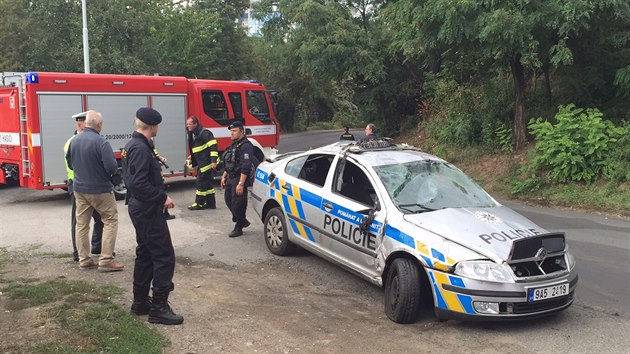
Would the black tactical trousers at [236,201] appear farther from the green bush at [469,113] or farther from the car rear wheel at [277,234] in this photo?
the green bush at [469,113]

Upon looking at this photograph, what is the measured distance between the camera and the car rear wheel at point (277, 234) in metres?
7.07

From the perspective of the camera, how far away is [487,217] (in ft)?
17.1

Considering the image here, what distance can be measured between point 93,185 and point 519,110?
414 inches

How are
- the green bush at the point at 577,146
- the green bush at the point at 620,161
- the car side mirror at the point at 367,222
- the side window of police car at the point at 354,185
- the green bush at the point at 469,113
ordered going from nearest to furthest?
the car side mirror at the point at 367,222 → the side window of police car at the point at 354,185 → the green bush at the point at 620,161 → the green bush at the point at 577,146 → the green bush at the point at 469,113

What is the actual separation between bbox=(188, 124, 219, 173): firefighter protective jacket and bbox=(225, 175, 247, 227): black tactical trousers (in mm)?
1783

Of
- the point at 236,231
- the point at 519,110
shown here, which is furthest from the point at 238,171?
the point at 519,110

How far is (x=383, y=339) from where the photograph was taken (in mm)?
4637

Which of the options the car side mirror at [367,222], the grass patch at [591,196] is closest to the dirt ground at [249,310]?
the car side mirror at [367,222]

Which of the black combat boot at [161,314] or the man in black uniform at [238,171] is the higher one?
the man in black uniform at [238,171]

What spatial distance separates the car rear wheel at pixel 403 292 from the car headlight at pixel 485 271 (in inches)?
16.7

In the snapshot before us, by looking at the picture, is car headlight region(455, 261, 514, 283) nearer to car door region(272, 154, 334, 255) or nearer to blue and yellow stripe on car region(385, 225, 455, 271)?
blue and yellow stripe on car region(385, 225, 455, 271)

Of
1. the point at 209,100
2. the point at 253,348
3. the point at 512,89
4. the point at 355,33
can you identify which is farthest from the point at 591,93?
the point at 253,348

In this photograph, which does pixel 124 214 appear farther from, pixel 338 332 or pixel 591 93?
pixel 591 93

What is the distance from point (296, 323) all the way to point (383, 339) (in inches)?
31.5
